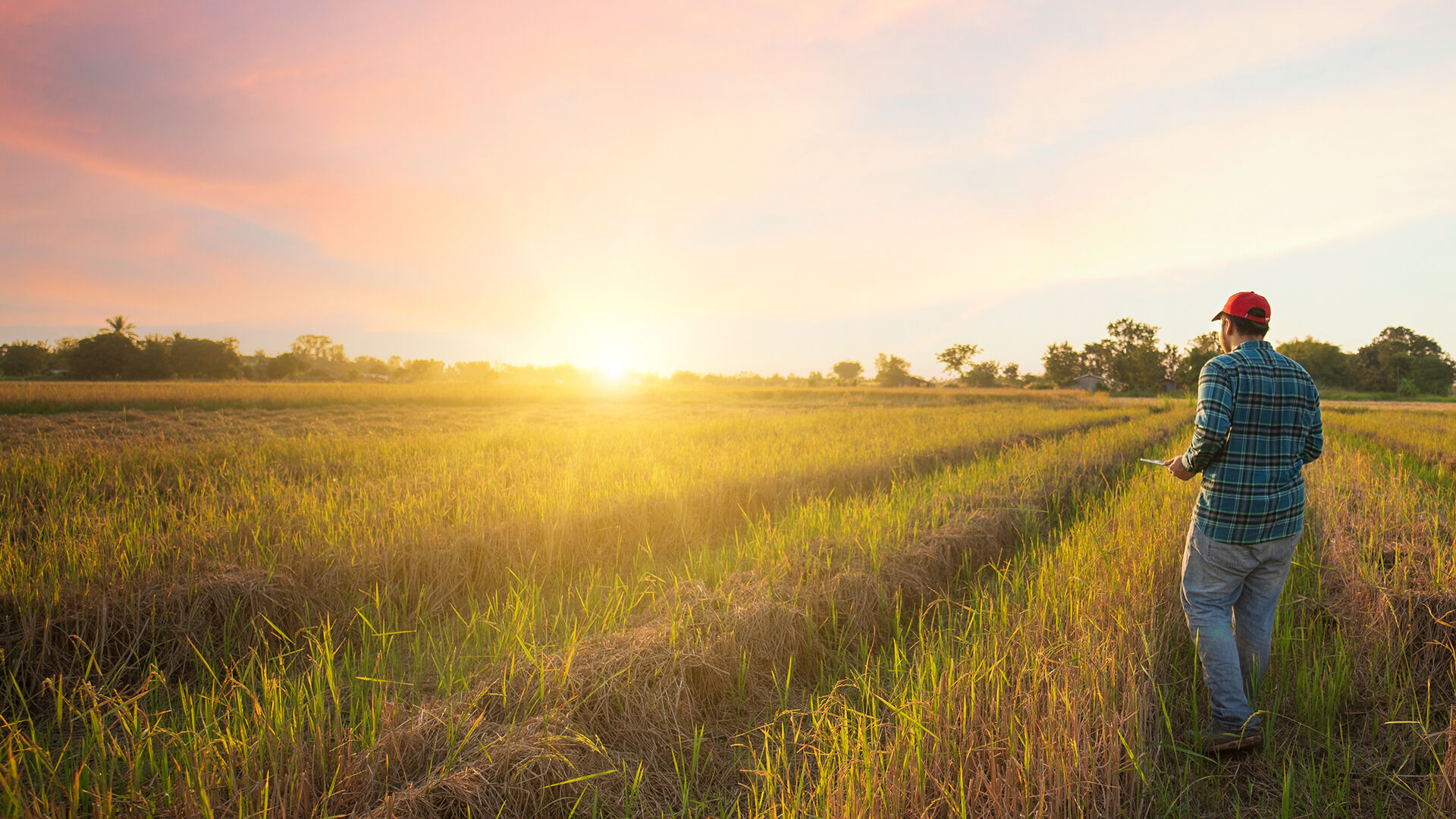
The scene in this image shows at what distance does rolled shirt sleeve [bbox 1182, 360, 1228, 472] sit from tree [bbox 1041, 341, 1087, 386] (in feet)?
246

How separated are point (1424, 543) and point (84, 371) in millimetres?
67433

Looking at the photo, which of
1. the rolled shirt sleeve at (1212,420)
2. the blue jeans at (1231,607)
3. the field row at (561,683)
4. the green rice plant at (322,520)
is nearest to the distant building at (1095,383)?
the green rice plant at (322,520)

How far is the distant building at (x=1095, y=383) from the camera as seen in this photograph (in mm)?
58094

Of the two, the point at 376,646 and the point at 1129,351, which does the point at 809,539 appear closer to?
the point at 376,646

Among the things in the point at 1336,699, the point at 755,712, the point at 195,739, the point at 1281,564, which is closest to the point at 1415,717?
the point at 1336,699

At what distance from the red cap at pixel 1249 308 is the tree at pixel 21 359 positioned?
80353 millimetres

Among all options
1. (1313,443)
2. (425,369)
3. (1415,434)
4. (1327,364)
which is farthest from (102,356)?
(1327,364)

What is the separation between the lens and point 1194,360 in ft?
172

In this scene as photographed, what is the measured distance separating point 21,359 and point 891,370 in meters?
94.7

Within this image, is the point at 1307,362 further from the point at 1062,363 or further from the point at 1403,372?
the point at 1062,363

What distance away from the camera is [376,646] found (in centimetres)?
327

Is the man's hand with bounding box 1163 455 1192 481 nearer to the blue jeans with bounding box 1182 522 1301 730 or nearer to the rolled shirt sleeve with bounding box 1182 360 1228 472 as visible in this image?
the rolled shirt sleeve with bounding box 1182 360 1228 472

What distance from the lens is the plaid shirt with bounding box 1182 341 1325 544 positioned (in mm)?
2156

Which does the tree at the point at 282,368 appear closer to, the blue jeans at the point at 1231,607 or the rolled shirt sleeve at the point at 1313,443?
the blue jeans at the point at 1231,607
